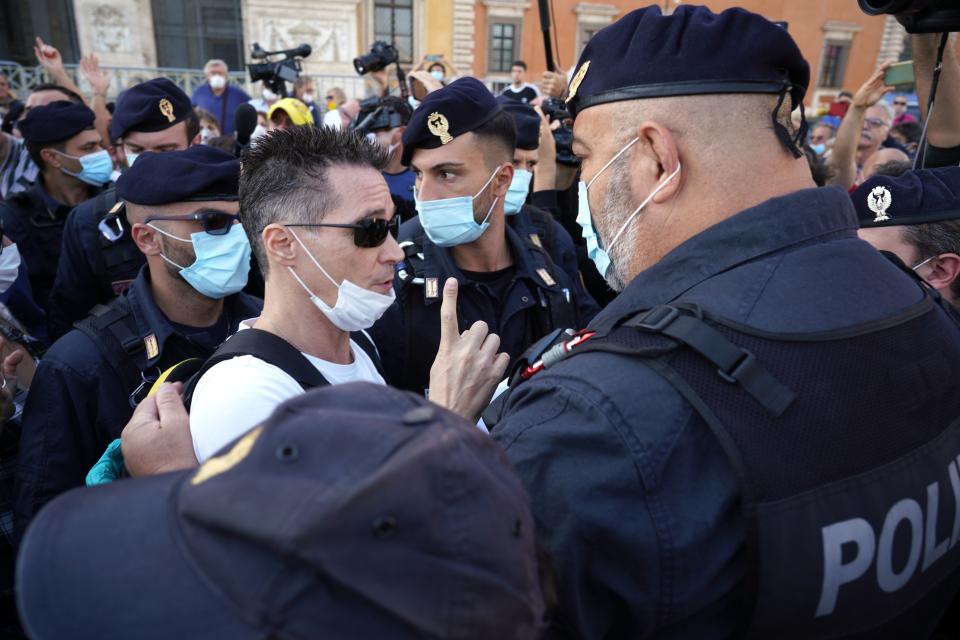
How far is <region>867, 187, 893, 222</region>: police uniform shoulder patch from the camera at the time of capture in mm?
2434

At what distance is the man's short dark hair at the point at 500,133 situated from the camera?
3084 millimetres

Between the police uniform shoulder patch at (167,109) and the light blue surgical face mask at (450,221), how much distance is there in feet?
7.71

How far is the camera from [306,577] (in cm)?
66

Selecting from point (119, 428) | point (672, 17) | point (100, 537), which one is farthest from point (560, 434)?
point (119, 428)

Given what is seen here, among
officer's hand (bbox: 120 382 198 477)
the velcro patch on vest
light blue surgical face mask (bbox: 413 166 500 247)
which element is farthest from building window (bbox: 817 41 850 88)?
officer's hand (bbox: 120 382 198 477)

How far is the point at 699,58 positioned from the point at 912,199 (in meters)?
1.57

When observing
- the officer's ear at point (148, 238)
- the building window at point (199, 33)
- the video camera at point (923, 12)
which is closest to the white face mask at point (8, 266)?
the officer's ear at point (148, 238)

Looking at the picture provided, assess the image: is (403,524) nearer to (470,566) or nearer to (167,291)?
(470,566)

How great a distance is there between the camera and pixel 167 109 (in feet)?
13.8

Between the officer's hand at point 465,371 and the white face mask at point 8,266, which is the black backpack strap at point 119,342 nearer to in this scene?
the white face mask at point 8,266

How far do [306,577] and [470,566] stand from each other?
A: 0.60 feet

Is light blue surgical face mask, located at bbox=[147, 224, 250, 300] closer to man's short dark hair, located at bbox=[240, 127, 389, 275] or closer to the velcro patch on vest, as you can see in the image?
man's short dark hair, located at bbox=[240, 127, 389, 275]

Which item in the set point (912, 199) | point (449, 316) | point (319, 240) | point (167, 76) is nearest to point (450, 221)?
point (319, 240)

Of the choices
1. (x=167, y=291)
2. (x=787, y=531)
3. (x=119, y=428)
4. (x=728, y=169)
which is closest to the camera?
(x=787, y=531)
